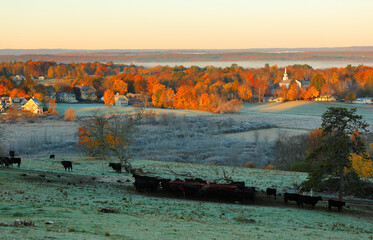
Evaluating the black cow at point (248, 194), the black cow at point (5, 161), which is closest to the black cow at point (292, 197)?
the black cow at point (248, 194)

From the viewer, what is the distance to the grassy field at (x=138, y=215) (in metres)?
15.5

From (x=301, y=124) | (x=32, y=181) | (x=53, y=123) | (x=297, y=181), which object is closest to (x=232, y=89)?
(x=301, y=124)

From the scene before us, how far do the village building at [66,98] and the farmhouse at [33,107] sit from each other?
1294 inches

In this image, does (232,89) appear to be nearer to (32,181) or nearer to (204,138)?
(204,138)

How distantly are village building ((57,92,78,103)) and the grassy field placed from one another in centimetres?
12636

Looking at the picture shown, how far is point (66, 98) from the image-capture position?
155500 mm

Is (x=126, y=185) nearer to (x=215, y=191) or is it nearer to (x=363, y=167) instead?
(x=215, y=191)

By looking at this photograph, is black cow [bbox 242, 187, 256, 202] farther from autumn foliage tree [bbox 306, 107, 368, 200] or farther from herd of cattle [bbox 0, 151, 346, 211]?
autumn foliage tree [bbox 306, 107, 368, 200]

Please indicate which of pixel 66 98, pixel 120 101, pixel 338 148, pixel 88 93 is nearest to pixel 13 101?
pixel 66 98

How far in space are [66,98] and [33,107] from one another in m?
38.0

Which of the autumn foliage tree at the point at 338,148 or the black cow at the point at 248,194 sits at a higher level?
the autumn foliage tree at the point at 338,148

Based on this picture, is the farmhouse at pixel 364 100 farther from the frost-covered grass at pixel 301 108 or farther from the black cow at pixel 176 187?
the black cow at pixel 176 187

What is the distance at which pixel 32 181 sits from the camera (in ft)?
87.6

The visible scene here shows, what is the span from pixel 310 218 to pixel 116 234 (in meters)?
11.3
